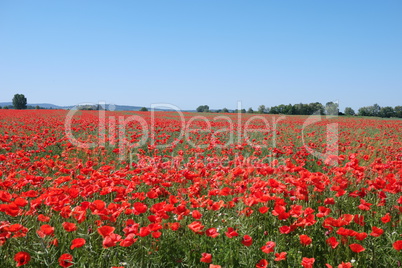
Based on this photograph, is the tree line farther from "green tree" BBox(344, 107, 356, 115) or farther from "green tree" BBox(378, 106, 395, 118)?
"green tree" BBox(344, 107, 356, 115)

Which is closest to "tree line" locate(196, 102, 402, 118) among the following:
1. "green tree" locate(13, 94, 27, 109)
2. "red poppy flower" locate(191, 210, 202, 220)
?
"green tree" locate(13, 94, 27, 109)

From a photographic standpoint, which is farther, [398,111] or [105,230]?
[398,111]

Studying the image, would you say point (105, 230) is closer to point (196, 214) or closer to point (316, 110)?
point (196, 214)

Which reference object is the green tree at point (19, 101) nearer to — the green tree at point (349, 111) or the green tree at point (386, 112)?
the green tree at point (349, 111)

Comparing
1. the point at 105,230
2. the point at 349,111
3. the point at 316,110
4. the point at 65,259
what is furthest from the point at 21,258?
the point at 349,111

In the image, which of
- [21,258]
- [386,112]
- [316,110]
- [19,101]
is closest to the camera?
[21,258]

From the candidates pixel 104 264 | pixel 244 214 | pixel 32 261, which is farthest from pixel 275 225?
pixel 32 261

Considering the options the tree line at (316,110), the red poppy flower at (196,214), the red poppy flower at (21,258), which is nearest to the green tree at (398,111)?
the tree line at (316,110)

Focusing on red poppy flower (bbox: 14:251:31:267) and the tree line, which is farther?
the tree line

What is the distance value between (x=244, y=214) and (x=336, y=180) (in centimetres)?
158

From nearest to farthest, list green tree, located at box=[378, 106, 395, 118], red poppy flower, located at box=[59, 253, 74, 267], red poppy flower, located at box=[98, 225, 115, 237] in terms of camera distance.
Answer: red poppy flower, located at box=[59, 253, 74, 267], red poppy flower, located at box=[98, 225, 115, 237], green tree, located at box=[378, 106, 395, 118]

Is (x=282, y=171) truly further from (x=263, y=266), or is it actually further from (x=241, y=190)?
(x=263, y=266)

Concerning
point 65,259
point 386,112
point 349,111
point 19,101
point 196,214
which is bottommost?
point 65,259

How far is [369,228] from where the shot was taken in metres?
3.46
